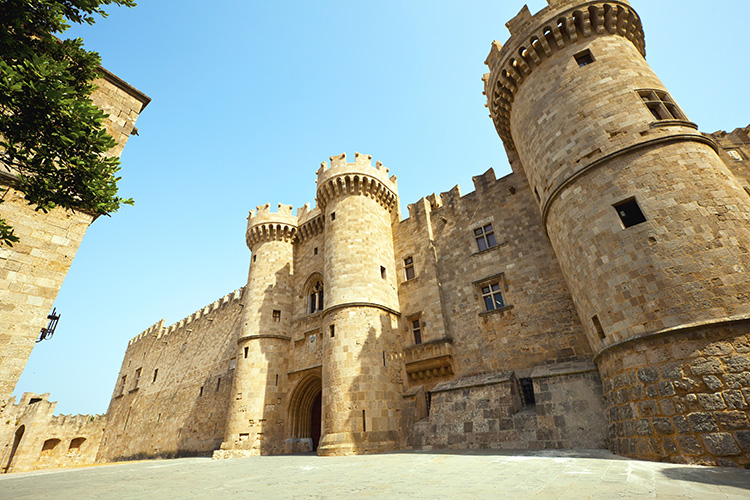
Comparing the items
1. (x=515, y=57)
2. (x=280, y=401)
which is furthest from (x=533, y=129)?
(x=280, y=401)

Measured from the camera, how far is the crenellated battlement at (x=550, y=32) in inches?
428

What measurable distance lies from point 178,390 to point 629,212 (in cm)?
2812

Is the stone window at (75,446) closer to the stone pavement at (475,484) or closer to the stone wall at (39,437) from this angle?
the stone wall at (39,437)

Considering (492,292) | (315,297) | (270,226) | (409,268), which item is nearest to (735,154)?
(492,292)

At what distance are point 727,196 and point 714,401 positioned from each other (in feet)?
14.9

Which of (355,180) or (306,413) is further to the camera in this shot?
(355,180)

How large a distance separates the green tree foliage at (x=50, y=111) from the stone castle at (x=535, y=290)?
9.57m

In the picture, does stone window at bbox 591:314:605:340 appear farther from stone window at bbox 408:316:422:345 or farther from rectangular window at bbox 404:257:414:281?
rectangular window at bbox 404:257:414:281

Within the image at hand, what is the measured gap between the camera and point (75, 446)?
1039 inches

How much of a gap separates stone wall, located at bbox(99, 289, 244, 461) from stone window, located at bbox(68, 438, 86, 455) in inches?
77.9

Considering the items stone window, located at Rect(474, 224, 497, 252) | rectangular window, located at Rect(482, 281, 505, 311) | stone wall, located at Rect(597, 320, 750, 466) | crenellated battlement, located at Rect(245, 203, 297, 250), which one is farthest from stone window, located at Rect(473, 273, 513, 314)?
crenellated battlement, located at Rect(245, 203, 297, 250)

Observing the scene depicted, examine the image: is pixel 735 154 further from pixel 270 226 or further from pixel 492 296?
pixel 270 226

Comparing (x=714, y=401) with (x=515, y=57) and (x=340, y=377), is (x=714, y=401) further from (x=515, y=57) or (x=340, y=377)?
(x=515, y=57)

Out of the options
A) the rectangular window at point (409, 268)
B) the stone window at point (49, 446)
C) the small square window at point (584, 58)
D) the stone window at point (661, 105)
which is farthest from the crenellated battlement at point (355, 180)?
the stone window at point (49, 446)
